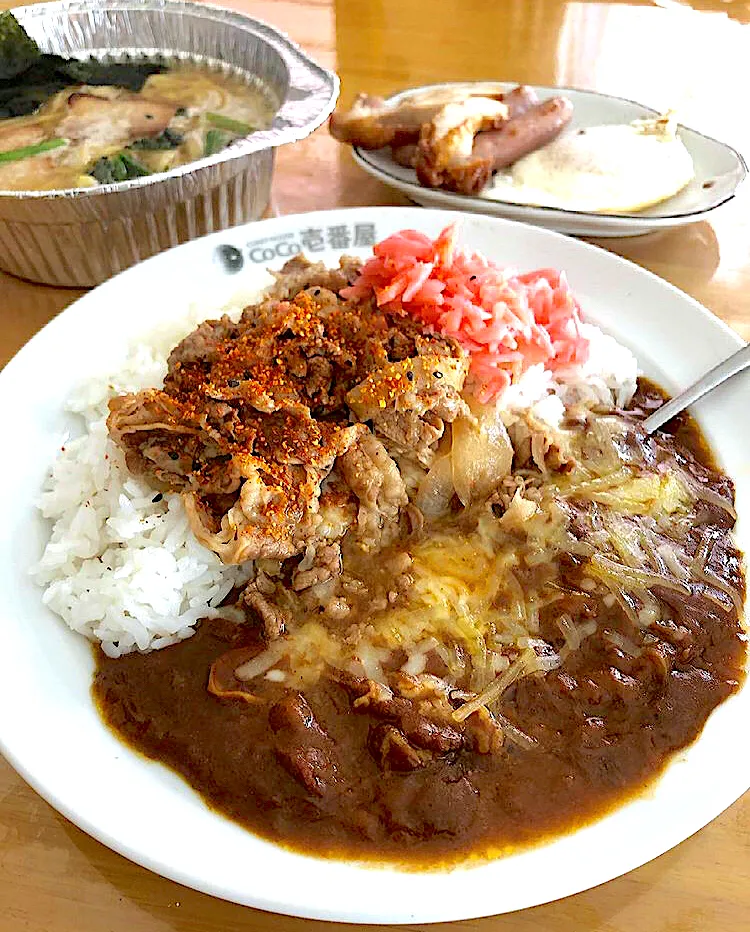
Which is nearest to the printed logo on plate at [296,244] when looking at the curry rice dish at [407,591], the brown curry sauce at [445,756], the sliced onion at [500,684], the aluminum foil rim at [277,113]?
the aluminum foil rim at [277,113]

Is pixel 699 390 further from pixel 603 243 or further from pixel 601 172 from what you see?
pixel 601 172

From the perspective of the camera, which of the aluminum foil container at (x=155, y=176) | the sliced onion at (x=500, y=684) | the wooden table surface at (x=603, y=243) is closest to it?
the wooden table surface at (x=603, y=243)

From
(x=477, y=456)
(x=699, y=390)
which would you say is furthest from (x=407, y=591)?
(x=699, y=390)

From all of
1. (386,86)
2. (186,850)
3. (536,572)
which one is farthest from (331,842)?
(386,86)

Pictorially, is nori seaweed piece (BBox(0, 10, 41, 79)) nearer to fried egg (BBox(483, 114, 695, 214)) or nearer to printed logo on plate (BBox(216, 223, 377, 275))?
printed logo on plate (BBox(216, 223, 377, 275))

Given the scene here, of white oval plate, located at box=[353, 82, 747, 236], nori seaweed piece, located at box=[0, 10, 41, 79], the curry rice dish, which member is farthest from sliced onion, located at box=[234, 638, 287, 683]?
nori seaweed piece, located at box=[0, 10, 41, 79]

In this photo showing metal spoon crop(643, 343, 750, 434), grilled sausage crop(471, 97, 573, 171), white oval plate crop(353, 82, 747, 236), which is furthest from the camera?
grilled sausage crop(471, 97, 573, 171)

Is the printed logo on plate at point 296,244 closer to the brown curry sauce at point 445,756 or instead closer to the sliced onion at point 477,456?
the sliced onion at point 477,456
